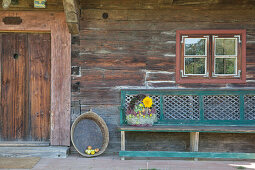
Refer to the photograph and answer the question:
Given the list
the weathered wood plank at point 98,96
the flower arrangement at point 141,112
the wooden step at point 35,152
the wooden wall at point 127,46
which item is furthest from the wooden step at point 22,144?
the flower arrangement at point 141,112

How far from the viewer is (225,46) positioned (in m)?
5.29

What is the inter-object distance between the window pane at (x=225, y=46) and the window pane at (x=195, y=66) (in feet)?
1.22

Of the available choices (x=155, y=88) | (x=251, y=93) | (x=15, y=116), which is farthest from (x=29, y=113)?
(x=251, y=93)

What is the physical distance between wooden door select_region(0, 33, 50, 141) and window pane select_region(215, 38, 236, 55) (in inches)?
131

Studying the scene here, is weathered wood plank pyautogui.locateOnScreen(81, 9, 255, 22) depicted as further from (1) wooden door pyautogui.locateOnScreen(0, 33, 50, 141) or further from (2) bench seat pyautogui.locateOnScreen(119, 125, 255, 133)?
(2) bench seat pyautogui.locateOnScreen(119, 125, 255, 133)

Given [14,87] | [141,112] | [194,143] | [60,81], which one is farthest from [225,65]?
[14,87]

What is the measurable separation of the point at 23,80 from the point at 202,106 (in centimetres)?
351

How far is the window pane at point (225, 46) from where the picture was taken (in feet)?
17.4

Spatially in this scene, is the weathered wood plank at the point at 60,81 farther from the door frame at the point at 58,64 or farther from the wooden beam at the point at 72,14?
the wooden beam at the point at 72,14

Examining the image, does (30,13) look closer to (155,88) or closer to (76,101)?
(76,101)

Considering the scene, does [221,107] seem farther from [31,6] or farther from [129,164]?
[31,6]

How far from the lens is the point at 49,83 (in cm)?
535

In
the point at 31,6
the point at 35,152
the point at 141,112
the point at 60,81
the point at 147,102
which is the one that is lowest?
the point at 35,152

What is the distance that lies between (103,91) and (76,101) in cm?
56
